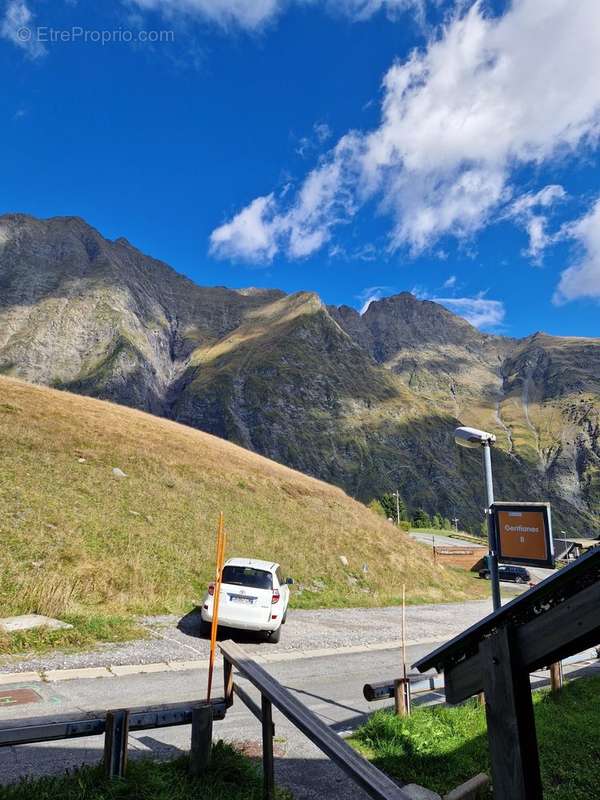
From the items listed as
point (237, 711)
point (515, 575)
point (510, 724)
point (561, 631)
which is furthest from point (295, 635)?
point (515, 575)

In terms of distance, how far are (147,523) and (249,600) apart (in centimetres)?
869

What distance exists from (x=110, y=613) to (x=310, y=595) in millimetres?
8794

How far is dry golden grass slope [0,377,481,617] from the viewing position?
14.7 meters

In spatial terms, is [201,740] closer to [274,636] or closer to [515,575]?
[274,636]

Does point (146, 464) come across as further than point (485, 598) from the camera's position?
No

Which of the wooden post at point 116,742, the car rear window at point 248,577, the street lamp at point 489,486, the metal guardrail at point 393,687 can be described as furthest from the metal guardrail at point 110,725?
the car rear window at point 248,577

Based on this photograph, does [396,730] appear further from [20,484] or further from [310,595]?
[20,484]

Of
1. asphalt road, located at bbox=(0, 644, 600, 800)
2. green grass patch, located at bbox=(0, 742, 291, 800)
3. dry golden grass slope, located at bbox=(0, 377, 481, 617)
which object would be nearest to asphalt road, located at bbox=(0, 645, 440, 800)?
asphalt road, located at bbox=(0, 644, 600, 800)

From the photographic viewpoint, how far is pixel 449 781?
5.51 meters

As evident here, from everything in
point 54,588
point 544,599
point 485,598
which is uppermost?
point 544,599

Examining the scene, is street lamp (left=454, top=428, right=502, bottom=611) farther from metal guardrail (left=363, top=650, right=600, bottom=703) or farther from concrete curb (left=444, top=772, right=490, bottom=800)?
concrete curb (left=444, top=772, right=490, bottom=800)

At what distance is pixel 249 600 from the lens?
40.8 feet

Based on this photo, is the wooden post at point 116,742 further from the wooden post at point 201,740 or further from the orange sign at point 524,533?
the orange sign at point 524,533

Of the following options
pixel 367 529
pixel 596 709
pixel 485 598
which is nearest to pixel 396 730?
pixel 596 709
